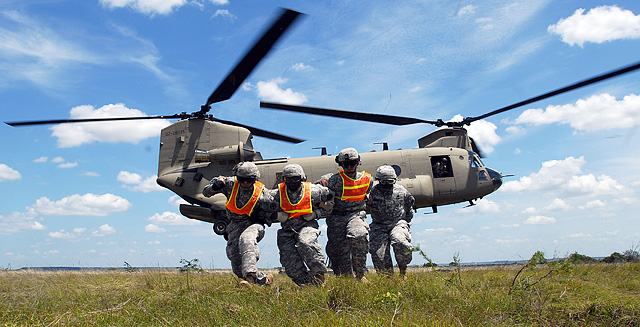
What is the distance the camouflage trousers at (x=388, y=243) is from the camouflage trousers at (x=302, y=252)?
1045 mm

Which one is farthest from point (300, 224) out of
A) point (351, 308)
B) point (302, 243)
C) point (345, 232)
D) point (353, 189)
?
point (351, 308)

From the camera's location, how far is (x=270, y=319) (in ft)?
11.5

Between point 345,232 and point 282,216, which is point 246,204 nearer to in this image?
point 282,216

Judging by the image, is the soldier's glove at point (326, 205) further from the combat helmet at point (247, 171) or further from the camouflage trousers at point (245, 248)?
the combat helmet at point (247, 171)

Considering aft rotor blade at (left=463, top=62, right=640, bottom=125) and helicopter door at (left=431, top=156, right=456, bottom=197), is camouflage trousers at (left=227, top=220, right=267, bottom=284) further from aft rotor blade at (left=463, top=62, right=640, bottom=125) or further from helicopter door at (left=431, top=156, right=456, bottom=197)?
helicopter door at (left=431, top=156, right=456, bottom=197)

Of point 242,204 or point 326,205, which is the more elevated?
point 242,204

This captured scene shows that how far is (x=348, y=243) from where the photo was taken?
637cm

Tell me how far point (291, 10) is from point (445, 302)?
16.1ft

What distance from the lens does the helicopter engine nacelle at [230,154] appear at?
12.9 metres

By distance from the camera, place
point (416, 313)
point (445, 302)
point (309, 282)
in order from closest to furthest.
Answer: point (416, 313) < point (445, 302) < point (309, 282)

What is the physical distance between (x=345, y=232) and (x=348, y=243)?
32 cm

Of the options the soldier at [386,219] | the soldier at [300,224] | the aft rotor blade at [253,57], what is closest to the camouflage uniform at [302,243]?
the soldier at [300,224]

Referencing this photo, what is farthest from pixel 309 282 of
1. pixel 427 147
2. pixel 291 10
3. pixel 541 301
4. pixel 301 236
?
pixel 427 147

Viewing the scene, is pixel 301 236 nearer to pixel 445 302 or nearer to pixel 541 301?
pixel 445 302
